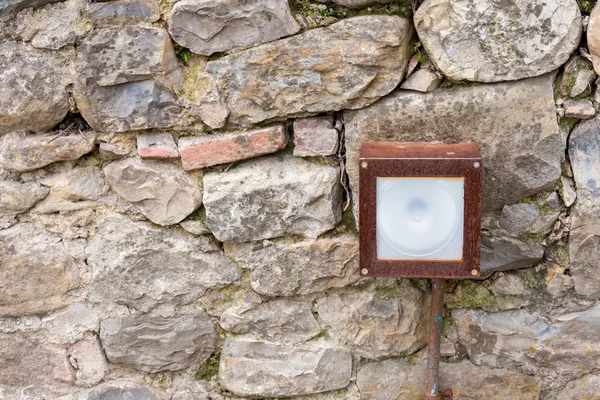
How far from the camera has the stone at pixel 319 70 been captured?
1.49 meters

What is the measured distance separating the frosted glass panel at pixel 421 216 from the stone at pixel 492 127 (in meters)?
0.21

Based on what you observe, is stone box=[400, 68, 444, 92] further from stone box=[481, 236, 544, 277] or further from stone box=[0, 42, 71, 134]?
stone box=[0, 42, 71, 134]

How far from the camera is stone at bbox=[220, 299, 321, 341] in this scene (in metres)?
1.69

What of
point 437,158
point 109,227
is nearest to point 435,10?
point 437,158

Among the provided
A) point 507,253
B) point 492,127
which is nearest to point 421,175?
point 492,127

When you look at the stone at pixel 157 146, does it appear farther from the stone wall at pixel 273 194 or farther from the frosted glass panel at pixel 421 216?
the frosted glass panel at pixel 421 216

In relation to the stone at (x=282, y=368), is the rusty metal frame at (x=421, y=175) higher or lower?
higher

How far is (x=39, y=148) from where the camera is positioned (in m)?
1.61

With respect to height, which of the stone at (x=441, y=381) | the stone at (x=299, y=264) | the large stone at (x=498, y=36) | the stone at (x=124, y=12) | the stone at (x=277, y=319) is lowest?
the stone at (x=441, y=381)

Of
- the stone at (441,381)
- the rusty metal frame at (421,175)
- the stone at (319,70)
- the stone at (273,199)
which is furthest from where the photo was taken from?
the stone at (441,381)

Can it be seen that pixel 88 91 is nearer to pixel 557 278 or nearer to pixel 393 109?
pixel 393 109

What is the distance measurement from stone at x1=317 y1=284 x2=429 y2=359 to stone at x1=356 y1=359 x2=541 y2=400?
5 cm

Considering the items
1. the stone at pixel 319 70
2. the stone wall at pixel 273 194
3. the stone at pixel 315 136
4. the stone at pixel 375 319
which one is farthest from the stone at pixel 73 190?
the stone at pixel 375 319

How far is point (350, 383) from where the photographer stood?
5.70 feet
